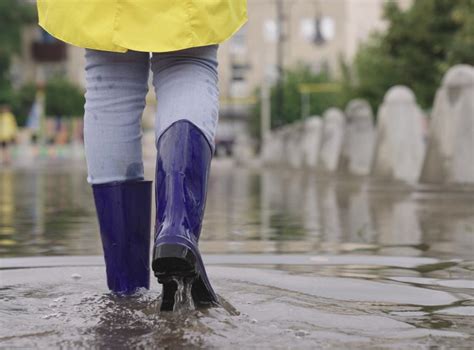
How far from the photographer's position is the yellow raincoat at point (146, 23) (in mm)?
3467

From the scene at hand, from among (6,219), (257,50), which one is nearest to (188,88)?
(6,219)

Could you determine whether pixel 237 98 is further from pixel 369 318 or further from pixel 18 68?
pixel 369 318

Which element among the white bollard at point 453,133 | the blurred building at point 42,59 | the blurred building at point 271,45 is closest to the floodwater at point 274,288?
the white bollard at point 453,133

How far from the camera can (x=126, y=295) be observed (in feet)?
12.5

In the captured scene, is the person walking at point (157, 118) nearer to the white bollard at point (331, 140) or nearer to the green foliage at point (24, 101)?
the white bollard at point (331, 140)

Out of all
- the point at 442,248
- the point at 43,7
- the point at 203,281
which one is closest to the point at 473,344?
the point at 203,281

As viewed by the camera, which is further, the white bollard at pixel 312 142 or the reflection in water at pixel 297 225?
the white bollard at pixel 312 142

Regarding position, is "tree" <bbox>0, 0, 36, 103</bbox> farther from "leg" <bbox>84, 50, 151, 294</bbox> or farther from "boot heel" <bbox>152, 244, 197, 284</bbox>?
"boot heel" <bbox>152, 244, 197, 284</bbox>

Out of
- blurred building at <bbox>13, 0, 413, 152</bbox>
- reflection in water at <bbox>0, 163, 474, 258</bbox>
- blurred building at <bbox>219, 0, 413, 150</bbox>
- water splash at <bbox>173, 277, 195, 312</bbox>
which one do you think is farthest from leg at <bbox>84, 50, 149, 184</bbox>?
blurred building at <bbox>219, 0, 413, 150</bbox>

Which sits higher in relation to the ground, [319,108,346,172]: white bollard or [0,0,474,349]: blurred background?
[319,108,346,172]: white bollard

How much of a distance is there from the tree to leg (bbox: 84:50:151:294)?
78.5 metres

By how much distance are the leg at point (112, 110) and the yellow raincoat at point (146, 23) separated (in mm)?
223

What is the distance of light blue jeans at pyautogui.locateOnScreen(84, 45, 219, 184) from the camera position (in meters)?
3.69

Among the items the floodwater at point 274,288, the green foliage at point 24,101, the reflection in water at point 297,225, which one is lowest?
the floodwater at point 274,288
